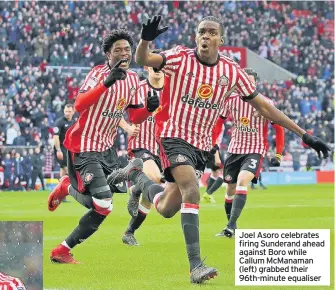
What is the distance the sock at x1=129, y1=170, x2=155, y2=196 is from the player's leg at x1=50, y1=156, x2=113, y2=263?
42 cm

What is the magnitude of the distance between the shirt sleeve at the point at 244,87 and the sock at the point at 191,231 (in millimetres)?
1370

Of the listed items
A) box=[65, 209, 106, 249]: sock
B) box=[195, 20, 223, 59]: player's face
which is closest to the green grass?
box=[65, 209, 106, 249]: sock

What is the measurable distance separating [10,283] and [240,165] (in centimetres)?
764

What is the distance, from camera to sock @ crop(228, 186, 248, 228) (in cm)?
1252

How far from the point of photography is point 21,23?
34.5 m

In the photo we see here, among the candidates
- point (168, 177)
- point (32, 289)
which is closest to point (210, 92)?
point (168, 177)

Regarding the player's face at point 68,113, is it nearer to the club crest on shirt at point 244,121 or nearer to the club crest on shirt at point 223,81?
the club crest on shirt at point 244,121

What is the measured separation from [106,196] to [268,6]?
3690 centimetres

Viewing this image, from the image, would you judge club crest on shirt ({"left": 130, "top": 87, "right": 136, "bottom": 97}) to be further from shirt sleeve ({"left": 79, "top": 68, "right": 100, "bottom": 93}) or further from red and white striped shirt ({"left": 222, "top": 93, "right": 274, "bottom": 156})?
red and white striped shirt ({"left": 222, "top": 93, "right": 274, "bottom": 156})

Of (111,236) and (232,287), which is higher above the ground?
(232,287)

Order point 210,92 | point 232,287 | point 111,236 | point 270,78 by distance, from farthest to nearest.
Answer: point 270,78 < point 111,236 < point 210,92 < point 232,287

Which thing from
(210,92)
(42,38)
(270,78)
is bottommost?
(270,78)

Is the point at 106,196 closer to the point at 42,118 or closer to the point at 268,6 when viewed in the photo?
the point at 42,118

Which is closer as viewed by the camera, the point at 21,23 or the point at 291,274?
the point at 291,274
